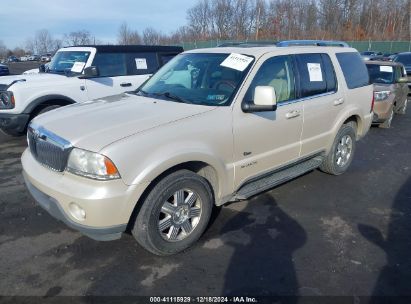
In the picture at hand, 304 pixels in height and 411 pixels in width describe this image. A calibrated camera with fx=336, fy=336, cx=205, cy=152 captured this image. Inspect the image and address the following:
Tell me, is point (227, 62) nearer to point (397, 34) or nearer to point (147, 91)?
point (147, 91)

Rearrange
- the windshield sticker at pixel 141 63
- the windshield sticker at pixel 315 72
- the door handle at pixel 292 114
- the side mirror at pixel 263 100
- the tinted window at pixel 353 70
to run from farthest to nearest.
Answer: the windshield sticker at pixel 141 63
the tinted window at pixel 353 70
the windshield sticker at pixel 315 72
the door handle at pixel 292 114
the side mirror at pixel 263 100

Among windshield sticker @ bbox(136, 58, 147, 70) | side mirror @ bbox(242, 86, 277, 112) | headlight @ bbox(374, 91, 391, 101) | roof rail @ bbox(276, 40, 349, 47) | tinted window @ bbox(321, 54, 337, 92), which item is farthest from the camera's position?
headlight @ bbox(374, 91, 391, 101)

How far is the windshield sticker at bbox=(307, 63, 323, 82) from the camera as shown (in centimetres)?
435

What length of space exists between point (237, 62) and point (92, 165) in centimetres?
195

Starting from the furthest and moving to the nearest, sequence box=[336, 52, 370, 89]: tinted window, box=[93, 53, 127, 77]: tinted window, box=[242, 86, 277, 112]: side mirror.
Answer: box=[93, 53, 127, 77]: tinted window
box=[336, 52, 370, 89]: tinted window
box=[242, 86, 277, 112]: side mirror

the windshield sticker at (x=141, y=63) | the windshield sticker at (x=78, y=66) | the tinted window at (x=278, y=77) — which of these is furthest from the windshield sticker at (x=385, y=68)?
the windshield sticker at (x=78, y=66)

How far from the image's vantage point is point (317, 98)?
4.39 metres

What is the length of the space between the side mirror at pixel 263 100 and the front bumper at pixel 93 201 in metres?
1.38

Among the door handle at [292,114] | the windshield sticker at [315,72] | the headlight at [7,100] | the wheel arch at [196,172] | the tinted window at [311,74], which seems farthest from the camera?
the headlight at [7,100]

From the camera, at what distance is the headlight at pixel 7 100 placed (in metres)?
6.26

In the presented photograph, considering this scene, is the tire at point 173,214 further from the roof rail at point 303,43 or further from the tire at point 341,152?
the tire at point 341,152

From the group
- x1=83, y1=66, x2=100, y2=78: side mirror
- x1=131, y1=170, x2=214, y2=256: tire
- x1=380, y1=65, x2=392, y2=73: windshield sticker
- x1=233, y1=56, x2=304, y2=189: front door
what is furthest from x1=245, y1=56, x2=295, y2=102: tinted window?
x1=380, y1=65, x2=392, y2=73: windshield sticker

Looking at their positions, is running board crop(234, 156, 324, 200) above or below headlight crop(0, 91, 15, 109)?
below

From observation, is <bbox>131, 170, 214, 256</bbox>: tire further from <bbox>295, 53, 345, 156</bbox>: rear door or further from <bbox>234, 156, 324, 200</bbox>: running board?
<bbox>295, 53, 345, 156</bbox>: rear door
